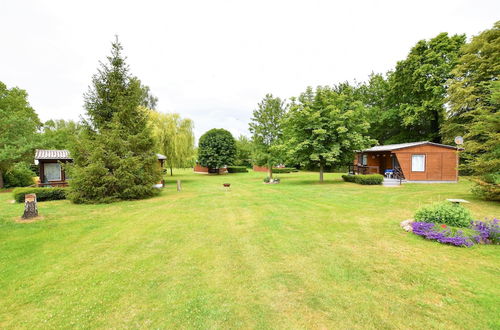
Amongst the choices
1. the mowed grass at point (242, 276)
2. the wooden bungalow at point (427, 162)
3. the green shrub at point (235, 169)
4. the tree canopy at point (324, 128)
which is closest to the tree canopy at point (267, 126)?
the tree canopy at point (324, 128)

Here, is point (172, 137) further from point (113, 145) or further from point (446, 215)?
point (446, 215)

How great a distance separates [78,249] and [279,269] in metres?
5.48

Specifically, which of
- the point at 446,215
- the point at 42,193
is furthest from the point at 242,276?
the point at 42,193

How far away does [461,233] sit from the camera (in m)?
6.15

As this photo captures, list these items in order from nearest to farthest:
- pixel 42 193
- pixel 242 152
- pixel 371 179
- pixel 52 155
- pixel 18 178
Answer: pixel 42 193 → pixel 371 179 → pixel 52 155 → pixel 18 178 → pixel 242 152

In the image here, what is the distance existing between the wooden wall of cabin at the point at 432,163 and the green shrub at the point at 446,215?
1463cm

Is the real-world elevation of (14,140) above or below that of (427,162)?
above

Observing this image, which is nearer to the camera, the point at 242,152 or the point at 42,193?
the point at 42,193

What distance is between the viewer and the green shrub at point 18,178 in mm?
21042

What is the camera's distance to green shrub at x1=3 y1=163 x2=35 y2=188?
21.0 m

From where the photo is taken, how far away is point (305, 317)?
10.6 feet

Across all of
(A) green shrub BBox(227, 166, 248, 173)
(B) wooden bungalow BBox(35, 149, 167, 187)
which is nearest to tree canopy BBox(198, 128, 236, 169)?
(A) green shrub BBox(227, 166, 248, 173)

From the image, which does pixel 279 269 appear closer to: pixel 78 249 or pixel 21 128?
pixel 78 249

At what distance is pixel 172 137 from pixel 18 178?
50.0 feet
